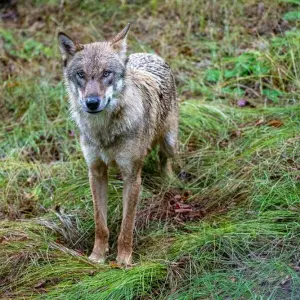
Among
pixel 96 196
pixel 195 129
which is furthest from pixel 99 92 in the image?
pixel 195 129

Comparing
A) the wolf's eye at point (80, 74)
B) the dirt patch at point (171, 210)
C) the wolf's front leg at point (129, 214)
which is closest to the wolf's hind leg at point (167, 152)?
the dirt patch at point (171, 210)

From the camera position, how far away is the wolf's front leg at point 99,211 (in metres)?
5.72

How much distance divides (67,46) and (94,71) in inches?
18.4

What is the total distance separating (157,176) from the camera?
7000 mm

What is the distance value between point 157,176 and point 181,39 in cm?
348

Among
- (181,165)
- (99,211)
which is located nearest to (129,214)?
(99,211)

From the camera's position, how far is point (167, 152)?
23.2 ft

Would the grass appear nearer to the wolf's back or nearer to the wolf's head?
the wolf's back

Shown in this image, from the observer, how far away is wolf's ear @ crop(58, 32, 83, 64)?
545 centimetres

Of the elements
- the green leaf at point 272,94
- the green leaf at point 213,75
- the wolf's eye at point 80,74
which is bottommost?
the green leaf at point 213,75

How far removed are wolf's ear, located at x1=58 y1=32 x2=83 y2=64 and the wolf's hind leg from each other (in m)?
1.82

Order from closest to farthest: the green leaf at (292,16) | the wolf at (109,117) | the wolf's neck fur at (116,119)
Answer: the wolf at (109,117) → the wolf's neck fur at (116,119) → the green leaf at (292,16)

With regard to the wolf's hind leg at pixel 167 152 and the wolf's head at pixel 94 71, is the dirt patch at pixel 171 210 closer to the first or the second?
the wolf's hind leg at pixel 167 152

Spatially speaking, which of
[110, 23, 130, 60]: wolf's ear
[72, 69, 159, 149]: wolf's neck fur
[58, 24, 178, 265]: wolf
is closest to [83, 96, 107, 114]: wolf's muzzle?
[58, 24, 178, 265]: wolf
